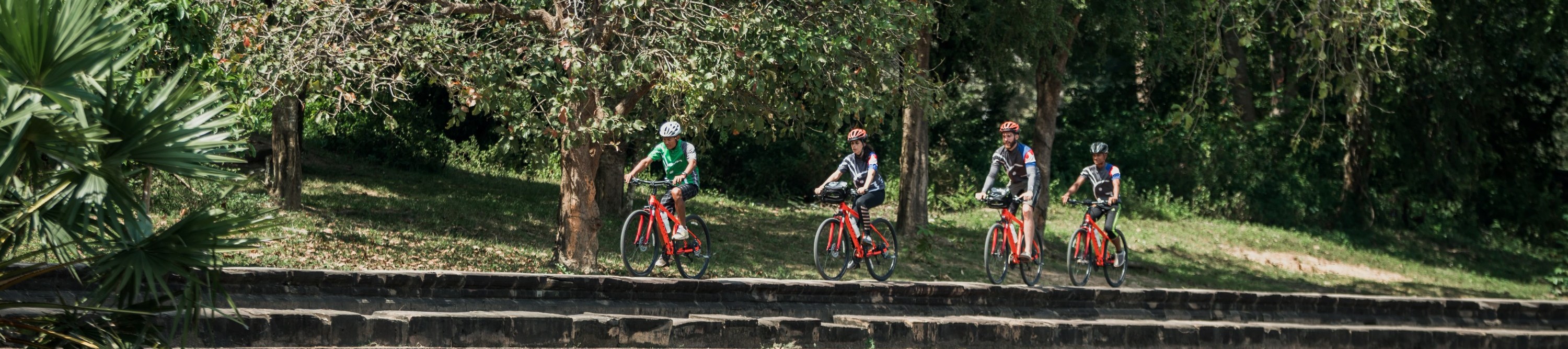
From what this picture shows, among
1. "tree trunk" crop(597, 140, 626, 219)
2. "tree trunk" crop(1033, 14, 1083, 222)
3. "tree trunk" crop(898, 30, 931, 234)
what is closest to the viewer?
"tree trunk" crop(597, 140, 626, 219)

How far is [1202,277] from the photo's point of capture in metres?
19.2

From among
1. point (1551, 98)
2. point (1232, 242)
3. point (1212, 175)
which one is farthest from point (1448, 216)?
point (1232, 242)

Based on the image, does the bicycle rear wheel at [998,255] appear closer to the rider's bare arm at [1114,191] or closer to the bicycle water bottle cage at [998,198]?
the bicycle water bottle cage at [998,198]

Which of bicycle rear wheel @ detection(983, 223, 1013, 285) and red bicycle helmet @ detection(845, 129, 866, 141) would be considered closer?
red bicycle helmet @ detection(845, 129, 866, 141)

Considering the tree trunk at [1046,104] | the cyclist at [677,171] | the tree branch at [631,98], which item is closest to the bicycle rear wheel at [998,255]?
the cyclist at [677,171]

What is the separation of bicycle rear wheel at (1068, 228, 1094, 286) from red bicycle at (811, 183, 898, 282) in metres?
1.80

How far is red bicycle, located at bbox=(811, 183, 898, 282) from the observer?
11.9 meters

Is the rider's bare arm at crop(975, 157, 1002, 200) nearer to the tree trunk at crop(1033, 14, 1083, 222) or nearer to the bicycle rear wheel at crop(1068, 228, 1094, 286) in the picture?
the bicycle rear wheel at crop(1068, 228, 1094, 286)

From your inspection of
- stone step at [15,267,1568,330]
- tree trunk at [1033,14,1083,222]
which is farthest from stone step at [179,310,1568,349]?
tree trunk at [1033,14,1083,222]

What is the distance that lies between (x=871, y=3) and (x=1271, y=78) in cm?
1822

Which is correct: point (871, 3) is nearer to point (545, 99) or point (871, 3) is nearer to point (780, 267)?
point (545, 99)

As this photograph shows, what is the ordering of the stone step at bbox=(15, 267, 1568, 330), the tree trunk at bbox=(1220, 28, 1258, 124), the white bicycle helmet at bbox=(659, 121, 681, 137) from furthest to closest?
the tree trunk at bbox=(1220, 28, 1258, 124) → the white bicycle helmet at bbox=(659, 121, 681, 137) → the stone step at bbox=(15, 267, 1568, 330)

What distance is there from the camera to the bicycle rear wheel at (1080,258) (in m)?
13.0

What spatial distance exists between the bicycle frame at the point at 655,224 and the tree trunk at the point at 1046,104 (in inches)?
318
